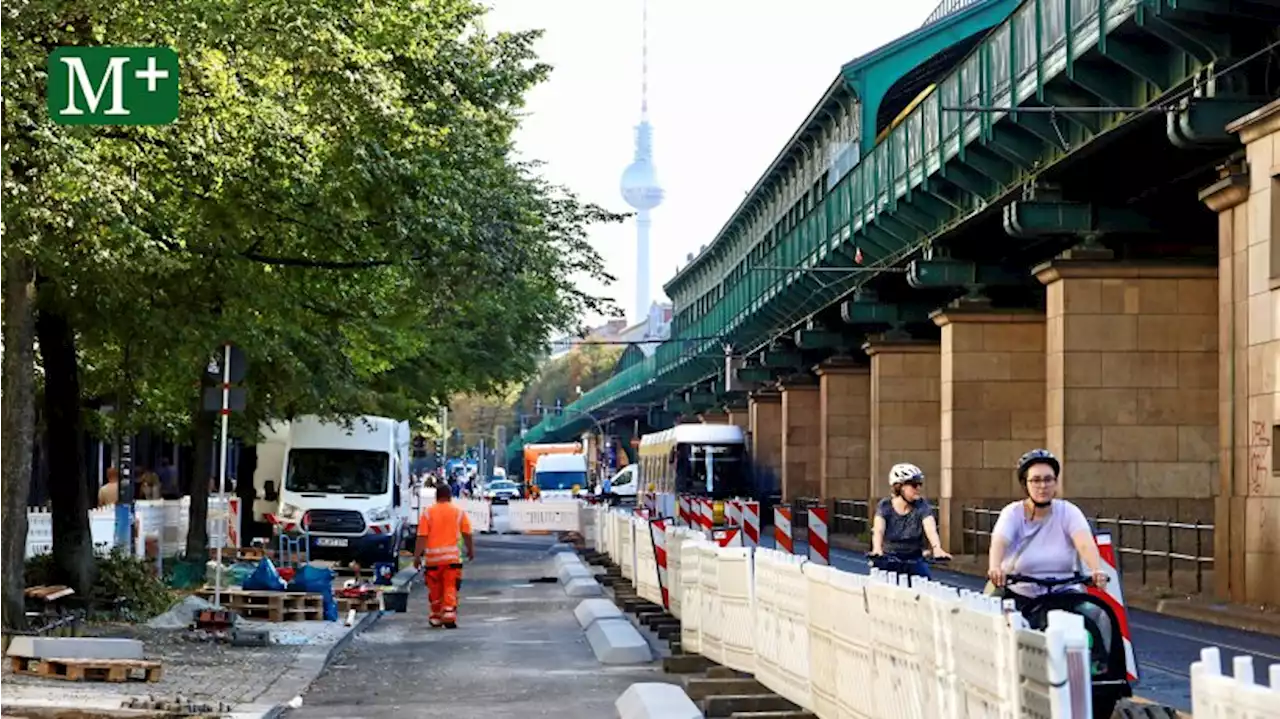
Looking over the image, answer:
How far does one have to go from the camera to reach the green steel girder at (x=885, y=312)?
56.6 m

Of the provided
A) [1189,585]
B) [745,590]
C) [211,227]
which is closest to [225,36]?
[211,227]

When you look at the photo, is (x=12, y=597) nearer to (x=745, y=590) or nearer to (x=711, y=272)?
(x=745, y=590)

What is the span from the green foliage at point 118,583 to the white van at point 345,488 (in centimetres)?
1724

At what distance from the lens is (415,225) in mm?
24969

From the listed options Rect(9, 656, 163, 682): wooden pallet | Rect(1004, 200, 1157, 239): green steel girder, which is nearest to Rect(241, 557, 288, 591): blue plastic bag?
Rect(9, 656, 163, 682): wooden pallet

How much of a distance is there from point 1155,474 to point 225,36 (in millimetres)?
25122

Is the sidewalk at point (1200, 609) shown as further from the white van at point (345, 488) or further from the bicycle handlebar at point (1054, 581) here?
the white van at point (345, 488)

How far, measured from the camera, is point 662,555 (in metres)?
26.8

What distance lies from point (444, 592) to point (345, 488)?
60.4ft

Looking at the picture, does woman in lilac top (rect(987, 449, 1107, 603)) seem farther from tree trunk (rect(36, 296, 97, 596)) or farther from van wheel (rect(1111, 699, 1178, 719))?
tree trunk (rect(36, 296, 97, 596))

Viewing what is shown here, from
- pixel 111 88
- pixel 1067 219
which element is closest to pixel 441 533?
pixel 111 88

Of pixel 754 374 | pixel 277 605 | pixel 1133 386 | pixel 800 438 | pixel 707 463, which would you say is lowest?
pixel 277 605

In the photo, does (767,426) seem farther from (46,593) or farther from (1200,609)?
(46,593)

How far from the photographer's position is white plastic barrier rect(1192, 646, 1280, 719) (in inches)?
248
